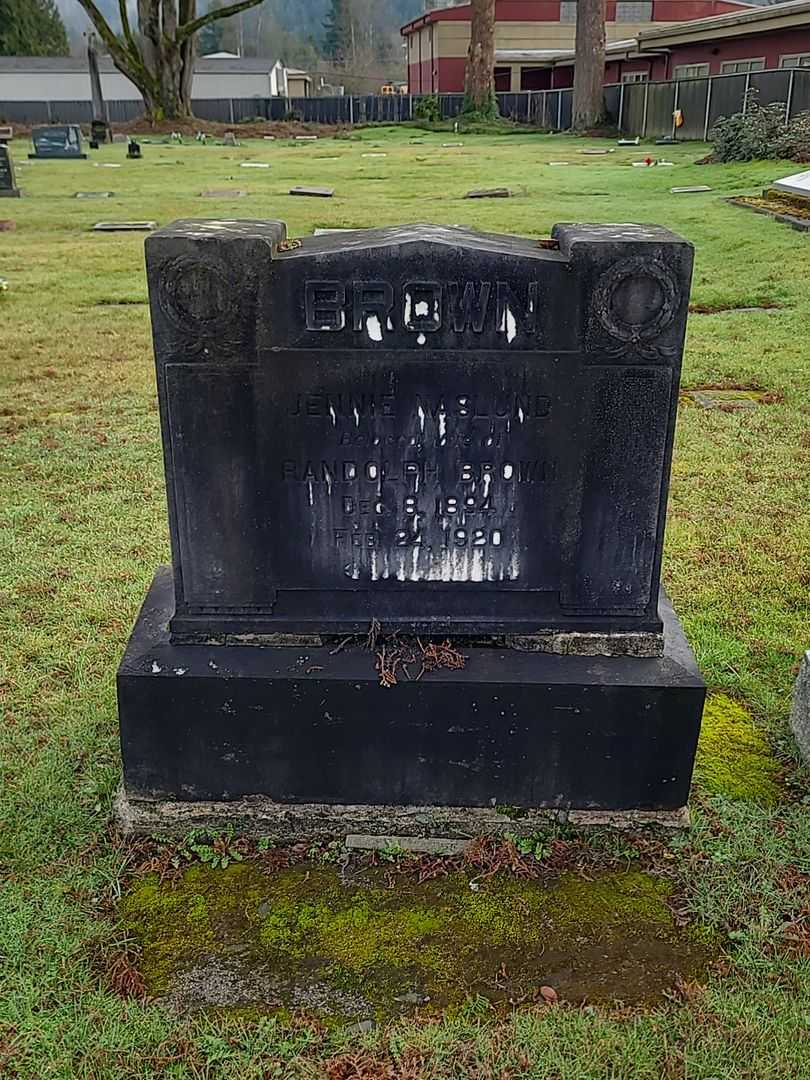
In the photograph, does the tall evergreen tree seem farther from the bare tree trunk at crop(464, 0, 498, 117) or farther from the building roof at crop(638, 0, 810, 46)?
the building roof at crop(638, 0, 810, 46)

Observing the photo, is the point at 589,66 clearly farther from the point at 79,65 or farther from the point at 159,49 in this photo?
the point at 79,65

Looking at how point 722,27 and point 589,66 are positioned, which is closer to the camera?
point 722,27

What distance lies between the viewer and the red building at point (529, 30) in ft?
172

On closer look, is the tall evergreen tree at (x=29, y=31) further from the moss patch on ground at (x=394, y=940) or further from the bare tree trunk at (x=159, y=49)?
the moss patch on ground at (x=394, y=940)

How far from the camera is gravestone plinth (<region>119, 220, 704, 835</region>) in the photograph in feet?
8.36

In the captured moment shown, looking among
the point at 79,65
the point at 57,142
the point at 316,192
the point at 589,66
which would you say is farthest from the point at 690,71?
the point at 79,65

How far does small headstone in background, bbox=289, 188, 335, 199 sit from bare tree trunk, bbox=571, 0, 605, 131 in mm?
18742

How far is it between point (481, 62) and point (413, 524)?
41.1 m

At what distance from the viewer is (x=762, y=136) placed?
20297 mm

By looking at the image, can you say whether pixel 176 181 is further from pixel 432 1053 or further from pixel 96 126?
pixel 432 1053

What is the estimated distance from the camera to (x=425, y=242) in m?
2.53

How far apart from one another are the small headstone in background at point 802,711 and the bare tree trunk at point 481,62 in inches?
1549

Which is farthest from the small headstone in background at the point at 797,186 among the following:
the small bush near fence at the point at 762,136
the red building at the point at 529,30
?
the red building at the point at 529,30

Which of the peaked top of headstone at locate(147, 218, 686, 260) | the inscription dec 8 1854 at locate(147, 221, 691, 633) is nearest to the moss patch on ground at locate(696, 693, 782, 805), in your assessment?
the inscription dec 8 1854 at locate(147, 221, 691, 633)
